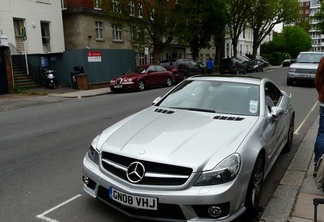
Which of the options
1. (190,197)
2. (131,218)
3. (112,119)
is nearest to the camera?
(190,197)

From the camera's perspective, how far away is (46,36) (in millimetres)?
26547

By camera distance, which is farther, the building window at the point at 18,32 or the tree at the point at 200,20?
the tree at the point at 200,20

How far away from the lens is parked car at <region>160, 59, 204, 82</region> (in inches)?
878

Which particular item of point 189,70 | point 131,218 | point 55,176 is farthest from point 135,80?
point 131,218

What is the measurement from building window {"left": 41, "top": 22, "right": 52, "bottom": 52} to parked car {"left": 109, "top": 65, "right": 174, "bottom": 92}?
11.1 m

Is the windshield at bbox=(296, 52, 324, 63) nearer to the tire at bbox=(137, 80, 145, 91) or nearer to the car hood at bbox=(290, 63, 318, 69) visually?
the car hood at bbox=(290, 63, 318, 69)

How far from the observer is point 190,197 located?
2914 mm

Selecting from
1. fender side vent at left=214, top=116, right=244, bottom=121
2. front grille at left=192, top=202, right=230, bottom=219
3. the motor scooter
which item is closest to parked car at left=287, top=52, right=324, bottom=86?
the motor scooter

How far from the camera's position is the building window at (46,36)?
26.3m

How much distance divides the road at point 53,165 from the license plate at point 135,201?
452mm

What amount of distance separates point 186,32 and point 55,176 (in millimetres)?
21847

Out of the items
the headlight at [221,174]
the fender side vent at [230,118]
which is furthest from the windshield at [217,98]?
the headlight at [221,174]

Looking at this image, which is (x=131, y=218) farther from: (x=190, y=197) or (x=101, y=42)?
(x=101, y=42)

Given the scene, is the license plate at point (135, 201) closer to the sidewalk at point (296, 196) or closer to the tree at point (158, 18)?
the sidewalk at point (296, 196)
